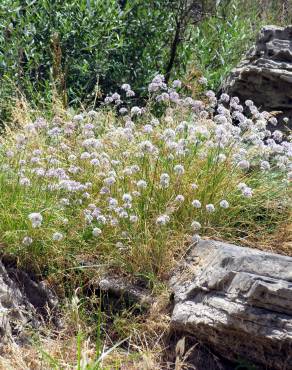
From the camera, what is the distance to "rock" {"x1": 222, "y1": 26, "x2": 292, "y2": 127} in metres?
6.68

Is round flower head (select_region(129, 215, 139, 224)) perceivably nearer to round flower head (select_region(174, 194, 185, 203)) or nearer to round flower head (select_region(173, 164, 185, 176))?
round flower head (select_region(174, 194, 185, 203))

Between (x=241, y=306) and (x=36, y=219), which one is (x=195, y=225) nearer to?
(x=241, y=306)

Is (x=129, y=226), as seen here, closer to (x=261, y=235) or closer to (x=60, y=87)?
(x=261, y=235)

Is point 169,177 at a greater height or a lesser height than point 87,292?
greater

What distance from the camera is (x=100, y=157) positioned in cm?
468

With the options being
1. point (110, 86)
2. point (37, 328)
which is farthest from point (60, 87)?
point (37, 328)

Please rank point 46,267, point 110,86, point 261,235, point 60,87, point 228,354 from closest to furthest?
point 228,354
point 46,267
point 261,235
point 60,87
point 110,86

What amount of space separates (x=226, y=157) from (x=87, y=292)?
139 cm

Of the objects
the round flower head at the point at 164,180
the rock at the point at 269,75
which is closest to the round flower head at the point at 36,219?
the round flower head at the point at 164,180

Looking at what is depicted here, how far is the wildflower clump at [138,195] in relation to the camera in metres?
4.24

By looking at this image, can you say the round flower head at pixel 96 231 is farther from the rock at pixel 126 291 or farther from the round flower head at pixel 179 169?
the round flower head at pixel 179 169

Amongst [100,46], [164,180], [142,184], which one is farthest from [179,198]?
[100,46]

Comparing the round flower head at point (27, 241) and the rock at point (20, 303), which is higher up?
the round flower head at point (27, 241)

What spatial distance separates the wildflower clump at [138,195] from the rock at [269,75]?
63.6 inches
